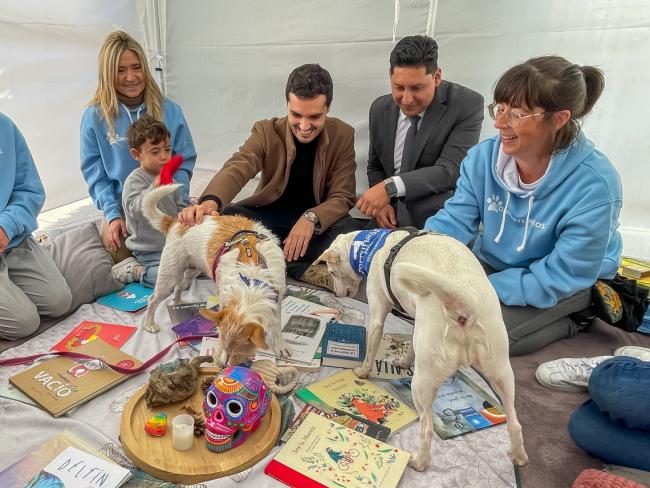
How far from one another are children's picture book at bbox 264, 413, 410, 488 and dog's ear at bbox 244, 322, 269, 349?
0.35 m

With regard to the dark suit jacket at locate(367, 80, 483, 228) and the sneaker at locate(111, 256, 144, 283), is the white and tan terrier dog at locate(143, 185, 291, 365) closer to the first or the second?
the sneaker at locate(111, 256, 144, 283)

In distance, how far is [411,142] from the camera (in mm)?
3059

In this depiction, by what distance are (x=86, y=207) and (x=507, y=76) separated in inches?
145

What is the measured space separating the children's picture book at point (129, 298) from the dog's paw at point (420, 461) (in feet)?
5.73

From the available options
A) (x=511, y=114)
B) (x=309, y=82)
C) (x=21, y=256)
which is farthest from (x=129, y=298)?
(x=511, y=114)

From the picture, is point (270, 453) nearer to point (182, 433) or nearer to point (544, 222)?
point (182, 433)

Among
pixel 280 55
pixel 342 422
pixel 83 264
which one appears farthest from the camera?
pixel 280 55

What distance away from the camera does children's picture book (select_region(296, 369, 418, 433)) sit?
1769 mm

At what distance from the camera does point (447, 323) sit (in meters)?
1.36

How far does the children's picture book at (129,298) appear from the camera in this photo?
259cm

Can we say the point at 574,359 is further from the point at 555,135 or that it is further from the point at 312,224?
the point at 312,224

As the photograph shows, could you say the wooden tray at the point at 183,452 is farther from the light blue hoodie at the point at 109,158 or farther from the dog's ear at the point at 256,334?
the light blue hoodie at the point at 109,158

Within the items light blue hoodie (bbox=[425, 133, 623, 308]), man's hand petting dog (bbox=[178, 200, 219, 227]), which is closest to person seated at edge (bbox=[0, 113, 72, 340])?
man's hand petting dog (bbox=[178, 200, 219, 227])

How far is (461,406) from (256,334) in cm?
91
